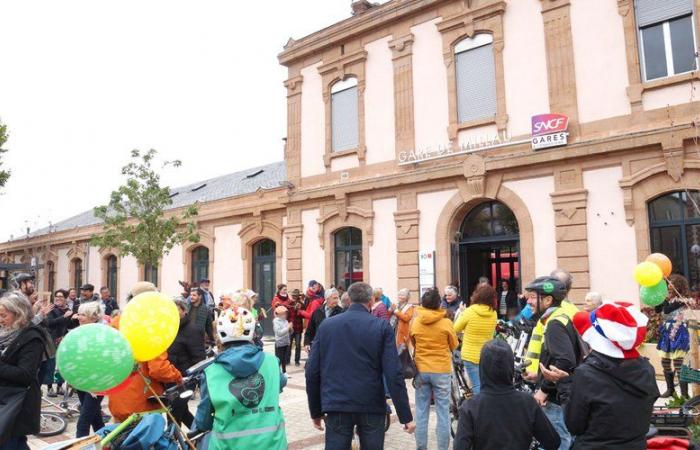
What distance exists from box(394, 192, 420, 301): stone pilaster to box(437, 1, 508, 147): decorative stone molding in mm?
2044

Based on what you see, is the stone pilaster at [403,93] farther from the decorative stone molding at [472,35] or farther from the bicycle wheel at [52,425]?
the bicycle wheel at [52,425]

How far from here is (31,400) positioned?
4.24m

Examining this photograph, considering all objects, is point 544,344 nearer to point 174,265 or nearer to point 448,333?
point 448,333

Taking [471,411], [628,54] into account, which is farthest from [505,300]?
[471,411]

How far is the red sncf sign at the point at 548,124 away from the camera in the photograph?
12.2 meters

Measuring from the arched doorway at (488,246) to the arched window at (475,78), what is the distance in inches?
95.3

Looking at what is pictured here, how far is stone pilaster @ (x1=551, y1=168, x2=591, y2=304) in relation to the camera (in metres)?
11.6

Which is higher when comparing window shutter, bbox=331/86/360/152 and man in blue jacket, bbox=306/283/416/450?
window shutter, bbox=331/86/360/152

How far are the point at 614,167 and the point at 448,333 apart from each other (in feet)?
25.0

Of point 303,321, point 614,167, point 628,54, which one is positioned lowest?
point 303,321

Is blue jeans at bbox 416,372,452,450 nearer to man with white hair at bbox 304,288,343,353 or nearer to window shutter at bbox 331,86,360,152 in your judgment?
man with white hair at bbox 304,288,343,353

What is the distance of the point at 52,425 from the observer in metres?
7.22

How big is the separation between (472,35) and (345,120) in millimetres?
4664

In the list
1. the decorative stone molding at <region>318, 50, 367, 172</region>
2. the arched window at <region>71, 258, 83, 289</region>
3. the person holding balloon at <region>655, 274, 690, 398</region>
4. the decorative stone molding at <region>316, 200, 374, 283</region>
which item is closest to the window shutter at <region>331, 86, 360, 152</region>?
the decorative stone molding at <region>318, 50, 367, 172</region>
